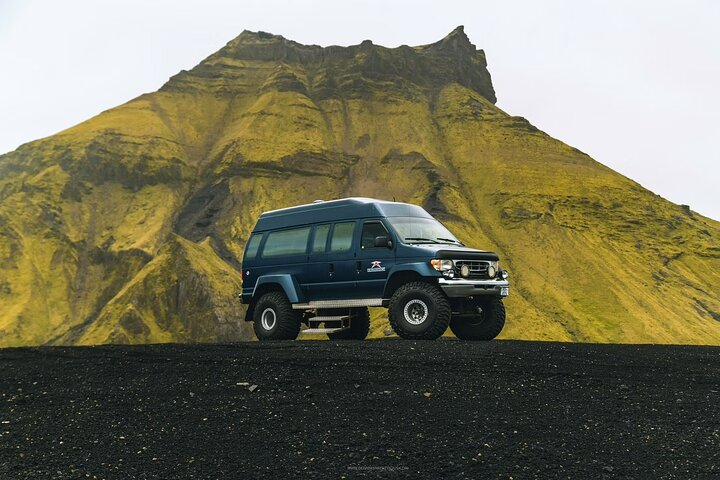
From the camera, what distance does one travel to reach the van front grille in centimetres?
1218

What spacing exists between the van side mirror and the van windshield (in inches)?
10.1

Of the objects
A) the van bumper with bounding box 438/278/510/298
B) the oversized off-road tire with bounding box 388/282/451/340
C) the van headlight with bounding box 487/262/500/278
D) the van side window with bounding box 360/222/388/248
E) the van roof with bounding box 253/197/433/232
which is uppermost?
the van roof with bounding box 253/197/433/232

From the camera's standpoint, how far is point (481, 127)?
282 feet

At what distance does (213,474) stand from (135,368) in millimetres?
4630

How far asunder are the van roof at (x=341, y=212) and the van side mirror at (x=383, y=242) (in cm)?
69

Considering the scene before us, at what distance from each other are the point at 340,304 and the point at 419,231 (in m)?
2.18

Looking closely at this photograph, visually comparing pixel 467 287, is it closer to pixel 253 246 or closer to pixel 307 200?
pixel 253 246

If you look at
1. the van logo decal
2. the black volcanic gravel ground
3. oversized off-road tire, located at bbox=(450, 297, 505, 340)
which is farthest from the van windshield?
the black volcanic gravel ground

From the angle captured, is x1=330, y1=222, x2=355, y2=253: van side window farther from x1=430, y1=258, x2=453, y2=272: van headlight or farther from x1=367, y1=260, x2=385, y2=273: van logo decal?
x1=430, y1=258, x2=453, y2=272: van headlight

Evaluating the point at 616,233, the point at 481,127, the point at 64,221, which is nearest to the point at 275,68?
the point at 481,127

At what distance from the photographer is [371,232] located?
513 inches

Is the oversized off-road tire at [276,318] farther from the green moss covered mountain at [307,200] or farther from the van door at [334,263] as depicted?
the green moss covered mountain at [307,200]

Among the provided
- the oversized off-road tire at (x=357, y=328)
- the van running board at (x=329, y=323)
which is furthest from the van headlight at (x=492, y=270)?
the oversized off-road tire at (x=357, y=328)

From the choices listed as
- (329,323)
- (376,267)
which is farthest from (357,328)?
(376,267)
